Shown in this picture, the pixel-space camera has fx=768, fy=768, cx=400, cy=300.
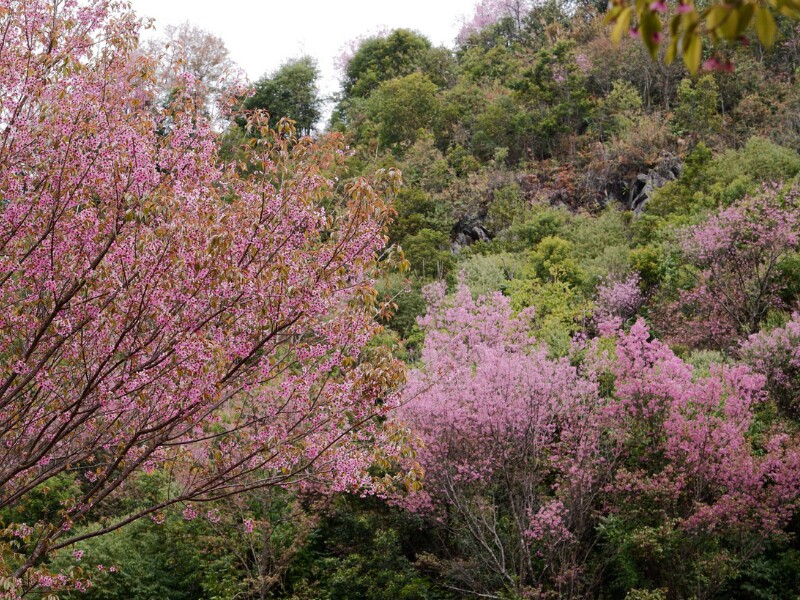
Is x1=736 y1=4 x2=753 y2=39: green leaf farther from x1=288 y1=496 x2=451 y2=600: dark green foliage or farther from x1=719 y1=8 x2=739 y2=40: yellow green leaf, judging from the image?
x1=288 y1=496 x2=451 y2=600: dark green foliage

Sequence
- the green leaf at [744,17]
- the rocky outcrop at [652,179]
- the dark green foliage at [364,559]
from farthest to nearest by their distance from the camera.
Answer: the rocky outcrop at [652,179]
the dark green foliage at [364,559]
the green leaf at [744,17]

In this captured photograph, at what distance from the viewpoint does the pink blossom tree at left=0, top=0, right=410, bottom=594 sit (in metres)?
4.96

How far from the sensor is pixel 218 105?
625cm

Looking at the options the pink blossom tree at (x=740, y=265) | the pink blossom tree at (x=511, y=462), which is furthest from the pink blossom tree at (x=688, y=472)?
the pink blossom tree at (x=740, y=265)

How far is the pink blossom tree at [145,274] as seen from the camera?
496 centimetres

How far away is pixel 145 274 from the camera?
489 cm

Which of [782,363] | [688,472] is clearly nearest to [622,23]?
[688,472]

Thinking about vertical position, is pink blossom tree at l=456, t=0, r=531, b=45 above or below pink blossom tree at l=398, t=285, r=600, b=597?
above

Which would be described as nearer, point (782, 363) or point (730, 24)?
point (730, 24)

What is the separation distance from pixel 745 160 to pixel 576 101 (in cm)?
1005

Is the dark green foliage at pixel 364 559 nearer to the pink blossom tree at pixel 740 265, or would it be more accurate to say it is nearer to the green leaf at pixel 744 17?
the pink blossom tree at pixel 740 265

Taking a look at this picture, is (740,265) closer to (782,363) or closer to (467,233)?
(782,363)

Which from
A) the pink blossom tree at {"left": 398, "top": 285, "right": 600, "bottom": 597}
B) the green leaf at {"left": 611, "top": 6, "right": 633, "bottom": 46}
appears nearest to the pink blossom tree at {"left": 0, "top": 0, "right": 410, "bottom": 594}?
the green leaf at {"left": 611, "top": 6, "right": 633, "bottom": 46}

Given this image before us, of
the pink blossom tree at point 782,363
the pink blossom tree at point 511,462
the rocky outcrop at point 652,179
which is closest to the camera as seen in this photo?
the pink blossom tree at point 511,462
